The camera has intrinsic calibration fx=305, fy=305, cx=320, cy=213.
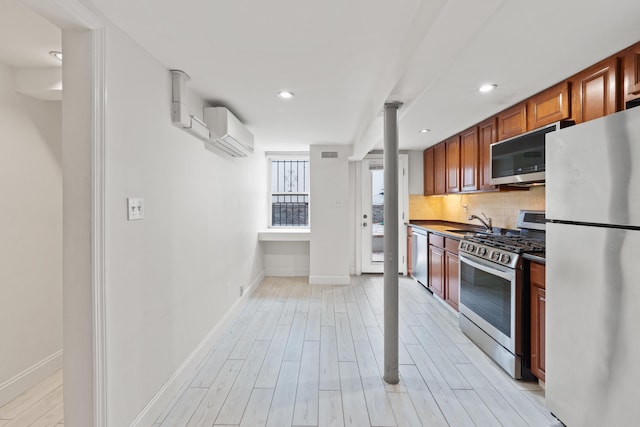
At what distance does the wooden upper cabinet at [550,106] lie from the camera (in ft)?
7.32

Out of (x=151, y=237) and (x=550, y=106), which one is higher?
(x=550, y=106)

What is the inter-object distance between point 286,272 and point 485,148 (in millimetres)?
3687

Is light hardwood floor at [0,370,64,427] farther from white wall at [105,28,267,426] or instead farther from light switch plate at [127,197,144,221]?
light switch plate at [127,197,144,221]

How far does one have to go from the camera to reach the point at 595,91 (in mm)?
1997

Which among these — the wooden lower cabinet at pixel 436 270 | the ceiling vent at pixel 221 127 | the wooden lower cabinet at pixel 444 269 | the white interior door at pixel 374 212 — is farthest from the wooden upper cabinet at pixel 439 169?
the ceiling vent at pixel 221 127

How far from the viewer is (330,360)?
2541 mm

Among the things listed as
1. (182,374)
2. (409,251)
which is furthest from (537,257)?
(409,251)

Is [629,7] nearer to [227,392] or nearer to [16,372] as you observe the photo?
[227,392]

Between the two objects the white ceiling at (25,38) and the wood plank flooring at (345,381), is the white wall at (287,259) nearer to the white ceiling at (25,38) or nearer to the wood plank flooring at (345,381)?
the wood plank flooring at (345,381)

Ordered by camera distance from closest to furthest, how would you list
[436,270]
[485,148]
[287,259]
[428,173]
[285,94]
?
[285,94], [485,148], [436,270], [428,173], [287,259]

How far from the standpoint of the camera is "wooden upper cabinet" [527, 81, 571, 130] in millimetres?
2230

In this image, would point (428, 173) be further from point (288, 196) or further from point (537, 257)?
point (537, 257)

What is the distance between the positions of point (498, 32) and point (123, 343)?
2.62 metres

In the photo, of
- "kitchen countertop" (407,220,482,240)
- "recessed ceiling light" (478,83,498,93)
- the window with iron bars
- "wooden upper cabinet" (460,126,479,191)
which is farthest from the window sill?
"recessed ceiling light" (478,83,498,93)
